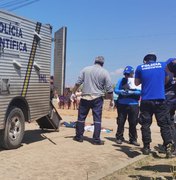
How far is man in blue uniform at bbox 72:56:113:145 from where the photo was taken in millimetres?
10109

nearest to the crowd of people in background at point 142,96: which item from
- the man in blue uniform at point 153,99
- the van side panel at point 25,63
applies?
the man in blue uniform at point 153,99

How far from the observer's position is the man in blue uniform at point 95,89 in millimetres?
10109

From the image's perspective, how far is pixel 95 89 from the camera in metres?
10.1

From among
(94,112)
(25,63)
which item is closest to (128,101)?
(94,112)

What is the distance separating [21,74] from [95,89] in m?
1.73

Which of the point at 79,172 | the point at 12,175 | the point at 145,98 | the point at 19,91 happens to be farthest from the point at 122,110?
the point at 12,175

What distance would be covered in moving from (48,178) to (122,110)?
156 inches

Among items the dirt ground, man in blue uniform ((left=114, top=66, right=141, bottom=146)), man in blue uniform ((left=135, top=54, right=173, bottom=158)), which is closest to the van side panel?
the dirt ground

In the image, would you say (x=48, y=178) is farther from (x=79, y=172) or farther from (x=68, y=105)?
(x=68, y=105)

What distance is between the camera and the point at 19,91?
30.6ft

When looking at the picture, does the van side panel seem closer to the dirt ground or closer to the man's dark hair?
the dirt ground

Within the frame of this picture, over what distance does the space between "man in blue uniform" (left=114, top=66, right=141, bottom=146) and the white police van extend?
5.80 ft

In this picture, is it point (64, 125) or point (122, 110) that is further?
point (64, 125)

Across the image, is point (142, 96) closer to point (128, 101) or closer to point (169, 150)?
point (169, 150)
